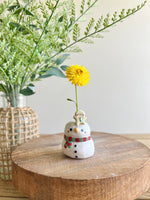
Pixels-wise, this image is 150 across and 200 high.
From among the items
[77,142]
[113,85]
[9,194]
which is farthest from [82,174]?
[113,85]

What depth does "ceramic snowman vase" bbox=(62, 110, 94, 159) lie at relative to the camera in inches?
29.4

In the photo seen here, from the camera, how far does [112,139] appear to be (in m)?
0.97

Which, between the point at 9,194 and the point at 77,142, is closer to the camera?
the point at 77,142

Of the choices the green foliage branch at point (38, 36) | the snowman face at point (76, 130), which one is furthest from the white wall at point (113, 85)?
the snowman face at point (76, 130)

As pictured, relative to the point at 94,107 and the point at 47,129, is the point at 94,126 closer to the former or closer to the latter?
the point at 94,107

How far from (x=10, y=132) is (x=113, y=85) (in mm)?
1175

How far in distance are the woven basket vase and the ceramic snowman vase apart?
0.81 ft

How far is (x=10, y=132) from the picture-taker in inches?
35.7

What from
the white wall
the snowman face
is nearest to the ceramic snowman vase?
the snowman face

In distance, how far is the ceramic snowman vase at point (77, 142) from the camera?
0.75 metres

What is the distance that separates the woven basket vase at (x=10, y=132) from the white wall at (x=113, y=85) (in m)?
0.99

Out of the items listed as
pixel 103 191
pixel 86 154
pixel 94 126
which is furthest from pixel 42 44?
pixel 94 126

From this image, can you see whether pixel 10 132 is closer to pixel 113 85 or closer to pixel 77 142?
pixel 77 142

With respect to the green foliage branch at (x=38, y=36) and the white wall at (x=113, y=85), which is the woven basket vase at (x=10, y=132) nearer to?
the green foliage branch at (x=38, y=36)
